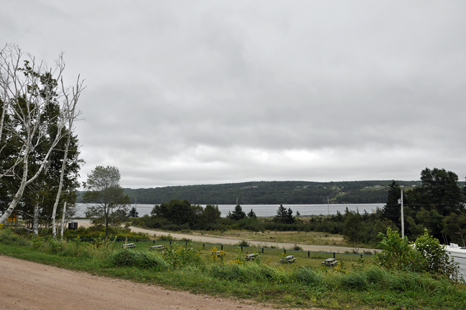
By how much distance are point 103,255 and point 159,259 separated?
9.76 feet

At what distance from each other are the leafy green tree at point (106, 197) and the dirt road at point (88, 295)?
25.5 meters

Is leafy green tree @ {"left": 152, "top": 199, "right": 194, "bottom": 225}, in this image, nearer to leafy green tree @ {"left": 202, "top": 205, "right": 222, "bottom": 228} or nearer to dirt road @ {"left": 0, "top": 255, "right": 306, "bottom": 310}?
leafy green tree @ {"left": 202, "top": 205, "right": 222, "bottom": 228}

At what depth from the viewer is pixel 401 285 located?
22.5 feet

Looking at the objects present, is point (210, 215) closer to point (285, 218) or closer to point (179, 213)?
point (179, 213)

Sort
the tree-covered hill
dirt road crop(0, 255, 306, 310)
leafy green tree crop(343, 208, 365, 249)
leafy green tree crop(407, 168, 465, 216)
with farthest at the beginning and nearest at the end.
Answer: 1. the tree-covered hill
2. leafy green tree crop(407, 168, 465, 216)
3. leafy green tree crop(343, 208, 365, 249)
4. dirt road crop(0, 255, 306, 310)

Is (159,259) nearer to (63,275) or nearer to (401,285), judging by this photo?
(63,275)

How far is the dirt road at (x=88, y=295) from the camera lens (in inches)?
227

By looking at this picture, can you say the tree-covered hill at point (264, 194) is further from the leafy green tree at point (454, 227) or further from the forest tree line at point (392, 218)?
the leafy green tree at point (454, 227)

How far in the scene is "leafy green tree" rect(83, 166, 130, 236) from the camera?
32.6m

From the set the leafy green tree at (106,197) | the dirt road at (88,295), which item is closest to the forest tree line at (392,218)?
the leafy green tree at (106,197)

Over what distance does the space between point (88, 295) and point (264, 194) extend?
145 meters

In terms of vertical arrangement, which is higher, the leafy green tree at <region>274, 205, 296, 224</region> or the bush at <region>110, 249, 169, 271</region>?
the bush at <region>110, 249, 169, 271</region>

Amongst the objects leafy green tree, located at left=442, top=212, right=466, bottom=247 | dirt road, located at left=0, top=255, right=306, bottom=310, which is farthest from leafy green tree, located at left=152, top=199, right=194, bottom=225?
dirt road, located at left=0, top=255, right=306, bottom=310

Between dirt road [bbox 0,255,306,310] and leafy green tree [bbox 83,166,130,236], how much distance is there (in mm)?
25502
